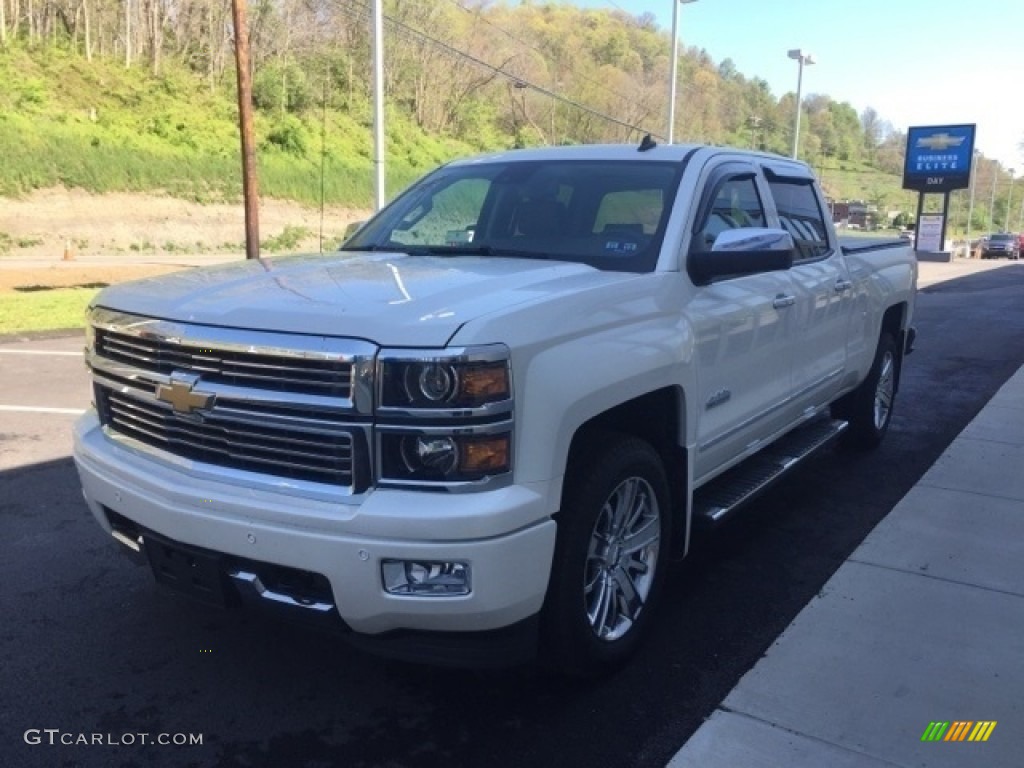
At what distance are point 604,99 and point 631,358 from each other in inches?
1980

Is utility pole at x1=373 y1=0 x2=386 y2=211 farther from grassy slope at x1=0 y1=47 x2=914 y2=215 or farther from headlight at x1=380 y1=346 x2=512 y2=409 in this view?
grassy slope at x1=0 y1=47 x2=914 y2=215

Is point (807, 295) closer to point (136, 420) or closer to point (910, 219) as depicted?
point (136, 420)

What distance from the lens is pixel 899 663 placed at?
11.5ft

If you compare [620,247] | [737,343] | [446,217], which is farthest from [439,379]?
[446,217]

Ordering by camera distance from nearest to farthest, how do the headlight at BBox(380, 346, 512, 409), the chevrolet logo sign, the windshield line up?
the headlight at BBox(380, 346, 512, 409), the windshield, the chevrolet logo sign

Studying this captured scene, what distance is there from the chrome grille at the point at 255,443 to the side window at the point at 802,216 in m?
3.08

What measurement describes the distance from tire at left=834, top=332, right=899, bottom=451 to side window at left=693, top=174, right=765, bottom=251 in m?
2.25

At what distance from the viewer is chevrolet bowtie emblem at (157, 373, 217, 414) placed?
9.36ft

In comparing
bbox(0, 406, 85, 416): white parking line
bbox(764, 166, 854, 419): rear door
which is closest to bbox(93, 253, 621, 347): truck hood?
bbox(764, 166, 854, 419): rear door

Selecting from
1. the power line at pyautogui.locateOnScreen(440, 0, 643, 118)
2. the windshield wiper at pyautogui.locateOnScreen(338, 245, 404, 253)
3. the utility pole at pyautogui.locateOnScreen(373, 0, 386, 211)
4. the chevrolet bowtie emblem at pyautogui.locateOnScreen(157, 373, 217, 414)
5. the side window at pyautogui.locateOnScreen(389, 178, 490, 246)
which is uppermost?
the power line at pyautogui.locateOnScreen(440, 0, 643, 118)

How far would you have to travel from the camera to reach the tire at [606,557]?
9.76ft

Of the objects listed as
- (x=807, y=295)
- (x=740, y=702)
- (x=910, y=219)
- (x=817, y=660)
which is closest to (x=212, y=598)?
(x=740, y=702)

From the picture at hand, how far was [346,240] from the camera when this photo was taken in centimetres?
473

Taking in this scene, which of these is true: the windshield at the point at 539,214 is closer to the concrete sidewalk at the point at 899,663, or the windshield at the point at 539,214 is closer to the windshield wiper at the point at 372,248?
the windshield wiper at the point at 372,248
